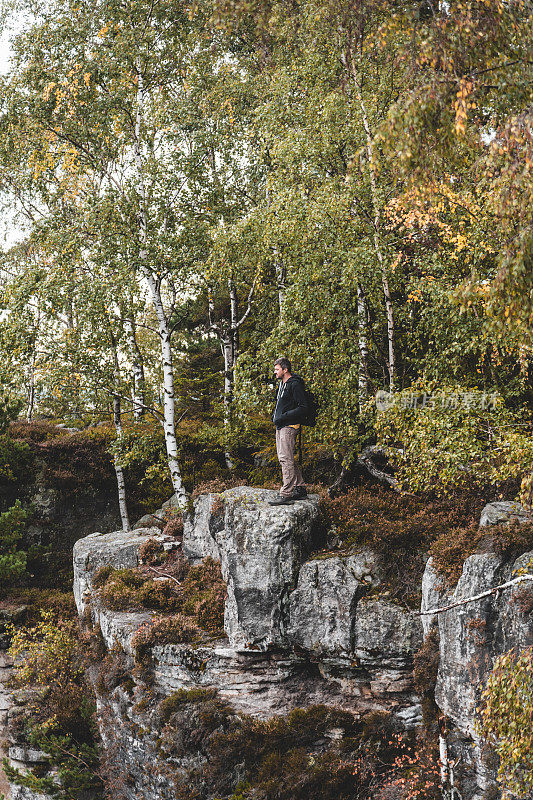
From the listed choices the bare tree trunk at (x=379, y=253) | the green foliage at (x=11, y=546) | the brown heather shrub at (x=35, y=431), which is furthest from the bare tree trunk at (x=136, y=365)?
the bare tree trunk at (x=379, y=253)

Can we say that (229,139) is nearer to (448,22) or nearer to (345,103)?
(345,103)

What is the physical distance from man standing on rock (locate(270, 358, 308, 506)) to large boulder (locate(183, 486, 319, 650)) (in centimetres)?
27

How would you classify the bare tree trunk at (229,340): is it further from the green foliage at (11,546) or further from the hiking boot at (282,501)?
the hiking boot at (282,501)

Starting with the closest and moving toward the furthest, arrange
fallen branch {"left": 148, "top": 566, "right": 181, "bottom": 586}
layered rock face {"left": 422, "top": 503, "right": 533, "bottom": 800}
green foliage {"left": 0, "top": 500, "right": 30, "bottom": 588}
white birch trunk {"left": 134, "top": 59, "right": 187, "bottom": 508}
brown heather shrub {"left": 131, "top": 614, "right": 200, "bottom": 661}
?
1. layered rock face {"left": 422, "top": 503, "right": 533, "bottom": 800}
2. brown heather shrub {"left": 131, "top": 614, "right": 200, "bottom": 661}
3. fallen branch {"left": 148, "top": 566, "right": 181, "bottom": 586}
4. green foliage {"left": 0, "top": 500, "right": 30, "bottom": 588}
5. white birch trunk {"left": 134, "top": 59, "right": 187, "bottom": 508}

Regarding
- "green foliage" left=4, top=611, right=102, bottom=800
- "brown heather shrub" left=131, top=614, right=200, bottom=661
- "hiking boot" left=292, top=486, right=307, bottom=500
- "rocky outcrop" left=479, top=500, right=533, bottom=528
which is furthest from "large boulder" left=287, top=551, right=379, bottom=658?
"green foliage" left=4, top=611, right=102, bottom=800

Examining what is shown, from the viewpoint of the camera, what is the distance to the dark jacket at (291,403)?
36.4 ft

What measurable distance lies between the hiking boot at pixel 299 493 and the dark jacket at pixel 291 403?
131 centimetres

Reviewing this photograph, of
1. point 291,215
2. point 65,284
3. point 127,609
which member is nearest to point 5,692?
point 127,609

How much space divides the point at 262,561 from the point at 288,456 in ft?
6.54

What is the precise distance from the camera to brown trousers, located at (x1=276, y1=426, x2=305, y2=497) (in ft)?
37.3

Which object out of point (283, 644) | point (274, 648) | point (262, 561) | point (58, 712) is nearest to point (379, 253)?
point (262, 561)

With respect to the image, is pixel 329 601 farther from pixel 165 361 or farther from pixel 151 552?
pixel 165 361

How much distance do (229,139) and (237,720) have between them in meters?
15.8

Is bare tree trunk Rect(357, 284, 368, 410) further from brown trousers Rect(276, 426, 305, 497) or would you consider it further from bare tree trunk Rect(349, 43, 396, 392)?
brown trousers Rect(276, 426, 305, 497)
